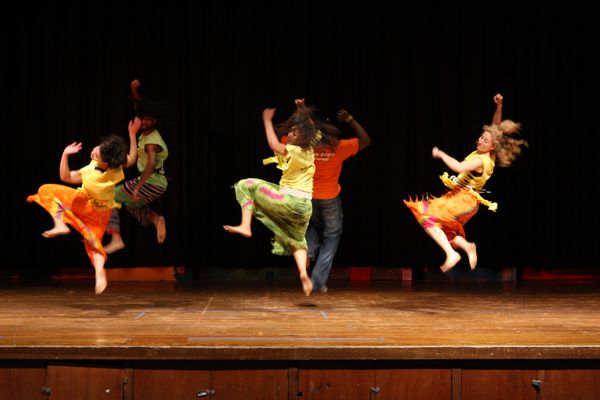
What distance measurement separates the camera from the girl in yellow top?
488 centimetres

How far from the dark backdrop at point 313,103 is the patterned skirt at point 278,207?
2.31 metres

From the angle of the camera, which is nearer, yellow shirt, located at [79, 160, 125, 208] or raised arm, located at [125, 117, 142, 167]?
yellow shirt, located at [79, 160, 125, 208]

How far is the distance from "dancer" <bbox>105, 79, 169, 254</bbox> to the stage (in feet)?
1.98

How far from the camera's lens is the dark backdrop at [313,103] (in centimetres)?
720

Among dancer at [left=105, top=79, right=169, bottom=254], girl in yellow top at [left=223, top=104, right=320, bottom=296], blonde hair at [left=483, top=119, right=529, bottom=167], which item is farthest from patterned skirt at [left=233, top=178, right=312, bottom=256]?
blonde hair at [left=483, top=119, right=529, bottom=167]

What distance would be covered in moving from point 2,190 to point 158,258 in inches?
65.4

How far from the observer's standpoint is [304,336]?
3799 millimetres

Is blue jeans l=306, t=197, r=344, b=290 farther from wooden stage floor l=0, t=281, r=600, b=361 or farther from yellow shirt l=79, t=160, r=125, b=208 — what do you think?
yellow shirt l=79, t=160, r=125, b=208

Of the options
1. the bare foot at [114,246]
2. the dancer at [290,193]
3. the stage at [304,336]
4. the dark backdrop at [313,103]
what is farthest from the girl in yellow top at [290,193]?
the dark backdrop at [313,103]

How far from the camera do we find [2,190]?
7.19 metres

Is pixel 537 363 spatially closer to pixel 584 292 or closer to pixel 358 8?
pixel 584 292

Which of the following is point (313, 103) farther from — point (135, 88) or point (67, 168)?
point (67, 168)

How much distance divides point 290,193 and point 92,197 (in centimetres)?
155

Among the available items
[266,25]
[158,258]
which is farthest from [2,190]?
[266,25]
